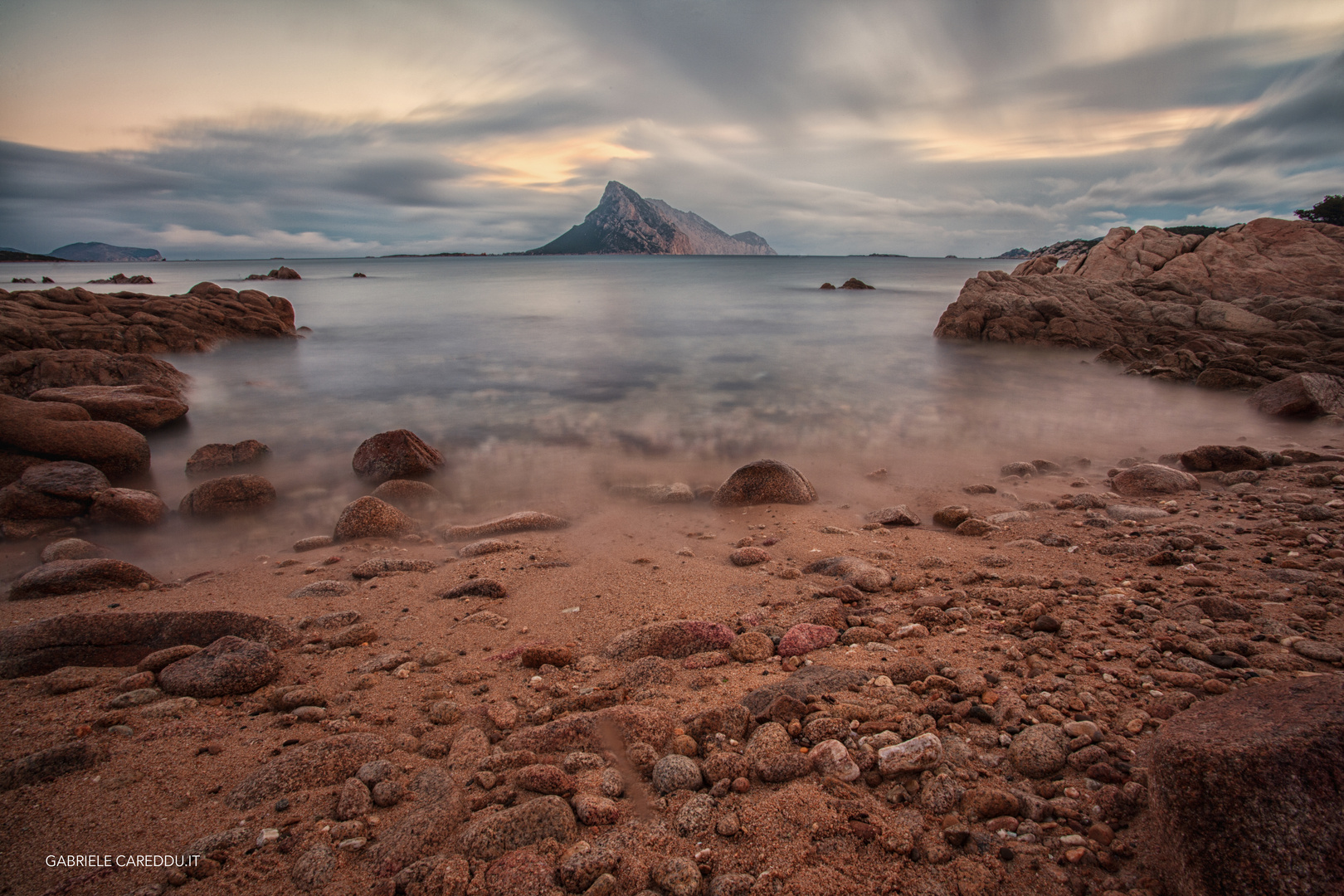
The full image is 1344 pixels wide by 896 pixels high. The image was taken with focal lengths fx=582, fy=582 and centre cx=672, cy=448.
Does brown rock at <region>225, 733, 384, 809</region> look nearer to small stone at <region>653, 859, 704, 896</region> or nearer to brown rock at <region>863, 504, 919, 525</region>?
small stone at <region>653, 859, 704, 896</region>

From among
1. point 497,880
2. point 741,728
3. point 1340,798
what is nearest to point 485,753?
point 497,880

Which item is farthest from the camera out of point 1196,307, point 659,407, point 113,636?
point 1196,307

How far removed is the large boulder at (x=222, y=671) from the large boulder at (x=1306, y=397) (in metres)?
13.5

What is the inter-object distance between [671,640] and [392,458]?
554 cm

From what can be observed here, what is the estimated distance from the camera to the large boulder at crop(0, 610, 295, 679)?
124 inches

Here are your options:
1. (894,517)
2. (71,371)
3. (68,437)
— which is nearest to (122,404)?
(68,437)

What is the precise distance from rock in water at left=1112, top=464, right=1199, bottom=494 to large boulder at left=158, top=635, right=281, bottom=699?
7601mm

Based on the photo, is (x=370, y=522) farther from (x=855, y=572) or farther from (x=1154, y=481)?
(x=1154, y=481)

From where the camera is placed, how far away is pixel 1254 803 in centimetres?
151

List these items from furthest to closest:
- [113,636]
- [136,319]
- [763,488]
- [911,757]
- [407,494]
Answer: [136,319] → [407,494] → [763,488] → [113,636] → [911,757]

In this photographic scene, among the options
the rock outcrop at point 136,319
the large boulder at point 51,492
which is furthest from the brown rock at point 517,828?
the rock outcrop at point 136,319

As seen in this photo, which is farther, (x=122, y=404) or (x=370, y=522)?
(x=122, y=404)

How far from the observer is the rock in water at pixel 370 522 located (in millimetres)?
5676

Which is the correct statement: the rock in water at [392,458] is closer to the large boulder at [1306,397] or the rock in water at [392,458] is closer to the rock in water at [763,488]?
the rock in water at [763,488]
